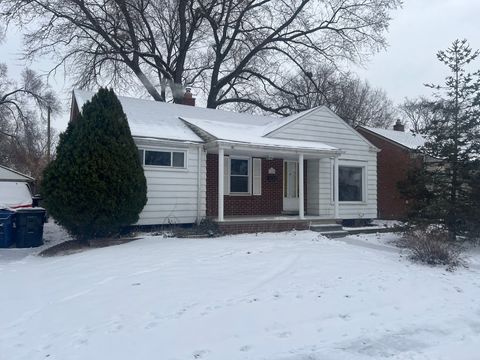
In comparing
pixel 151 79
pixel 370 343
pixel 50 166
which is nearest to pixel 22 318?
pixel 370 343

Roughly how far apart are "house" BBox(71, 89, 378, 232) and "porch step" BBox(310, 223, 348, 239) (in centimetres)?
26

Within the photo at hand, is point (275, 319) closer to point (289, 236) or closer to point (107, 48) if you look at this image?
point (289, 236)

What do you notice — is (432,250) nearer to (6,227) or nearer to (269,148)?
(269,148)

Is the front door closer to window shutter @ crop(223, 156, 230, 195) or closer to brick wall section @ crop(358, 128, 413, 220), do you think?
window shutter @ crop(223, 156, 230, 195)

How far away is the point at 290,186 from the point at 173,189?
537 centimetres

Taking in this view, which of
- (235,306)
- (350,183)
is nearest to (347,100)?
(350,183)

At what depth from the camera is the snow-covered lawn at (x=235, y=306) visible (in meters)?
5.10

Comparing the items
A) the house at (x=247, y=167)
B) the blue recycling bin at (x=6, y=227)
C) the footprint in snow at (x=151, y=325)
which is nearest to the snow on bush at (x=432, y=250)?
the house at (x=247, y=167)

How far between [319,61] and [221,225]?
17.2 meters

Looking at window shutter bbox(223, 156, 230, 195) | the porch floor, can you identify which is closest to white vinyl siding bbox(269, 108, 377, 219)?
the porch floor

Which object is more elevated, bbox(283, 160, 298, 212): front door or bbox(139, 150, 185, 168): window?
bbox(139, 150, 185, 168): window

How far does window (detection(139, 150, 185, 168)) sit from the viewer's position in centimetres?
1341

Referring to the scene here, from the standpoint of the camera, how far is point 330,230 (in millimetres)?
14672

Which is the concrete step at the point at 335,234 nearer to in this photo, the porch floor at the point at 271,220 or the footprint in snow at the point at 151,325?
the porch floor at the point at 271,220
